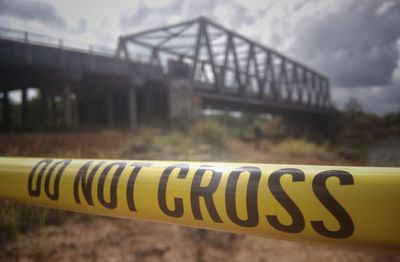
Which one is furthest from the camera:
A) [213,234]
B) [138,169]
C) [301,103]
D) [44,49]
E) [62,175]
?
[301,103]

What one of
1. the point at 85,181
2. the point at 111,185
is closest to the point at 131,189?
the point at 111,185

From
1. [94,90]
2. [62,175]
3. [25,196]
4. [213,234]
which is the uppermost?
[94,90]

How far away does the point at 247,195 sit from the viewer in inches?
40.2

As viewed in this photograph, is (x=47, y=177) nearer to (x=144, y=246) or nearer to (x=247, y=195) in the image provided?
(x=247, y=195)

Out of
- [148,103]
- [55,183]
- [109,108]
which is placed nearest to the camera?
[55,183]

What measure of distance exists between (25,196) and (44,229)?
1.43 m

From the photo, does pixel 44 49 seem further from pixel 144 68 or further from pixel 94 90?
pixel 94 90

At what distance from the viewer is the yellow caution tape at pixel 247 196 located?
0.85 meters

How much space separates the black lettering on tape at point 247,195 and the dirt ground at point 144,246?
5.82 feet

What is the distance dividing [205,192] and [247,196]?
0.55ft

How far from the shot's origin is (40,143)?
9.25 metres

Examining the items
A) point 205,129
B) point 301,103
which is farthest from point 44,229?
point 301,103

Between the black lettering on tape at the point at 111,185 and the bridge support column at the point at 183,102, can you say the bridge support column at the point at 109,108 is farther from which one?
the black lettering on tape at the point at 111,185

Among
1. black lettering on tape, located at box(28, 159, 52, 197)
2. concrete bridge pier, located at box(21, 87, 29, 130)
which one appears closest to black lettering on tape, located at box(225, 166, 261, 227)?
black lettering on tape, located at box(28, 159, 52, 197)
